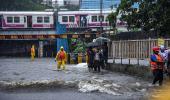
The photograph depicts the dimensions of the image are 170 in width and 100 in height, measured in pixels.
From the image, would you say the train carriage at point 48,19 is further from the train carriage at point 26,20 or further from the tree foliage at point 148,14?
the tree foliage at point 148,14

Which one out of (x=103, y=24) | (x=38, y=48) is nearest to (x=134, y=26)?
(x=103, y=24)

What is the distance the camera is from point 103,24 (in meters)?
59.9

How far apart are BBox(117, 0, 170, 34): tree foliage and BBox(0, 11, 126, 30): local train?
36.3 metres

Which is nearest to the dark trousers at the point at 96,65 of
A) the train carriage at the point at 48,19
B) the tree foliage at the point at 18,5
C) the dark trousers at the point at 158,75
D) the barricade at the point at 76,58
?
the barricade at the point at 76,58

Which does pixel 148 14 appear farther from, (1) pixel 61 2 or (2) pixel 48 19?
(1) pixel 61 2

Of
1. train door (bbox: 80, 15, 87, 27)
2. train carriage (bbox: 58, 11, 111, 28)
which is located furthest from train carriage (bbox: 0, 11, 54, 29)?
train door (bbox: 80, 15, 87, 27)

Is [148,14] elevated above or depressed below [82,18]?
above

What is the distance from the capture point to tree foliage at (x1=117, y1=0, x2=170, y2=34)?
70.7 ft

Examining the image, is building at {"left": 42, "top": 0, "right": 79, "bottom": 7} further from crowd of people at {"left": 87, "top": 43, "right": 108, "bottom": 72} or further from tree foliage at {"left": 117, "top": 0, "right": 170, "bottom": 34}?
tree foliage at {"left": 117, "top": 0, "right": 170, "bottom": 34}

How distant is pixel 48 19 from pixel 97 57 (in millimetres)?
31546

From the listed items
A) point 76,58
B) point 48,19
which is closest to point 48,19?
point 48,19

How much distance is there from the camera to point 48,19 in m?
60.5

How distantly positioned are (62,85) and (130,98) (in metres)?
4.81

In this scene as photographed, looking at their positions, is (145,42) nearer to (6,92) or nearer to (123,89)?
(123,89)
